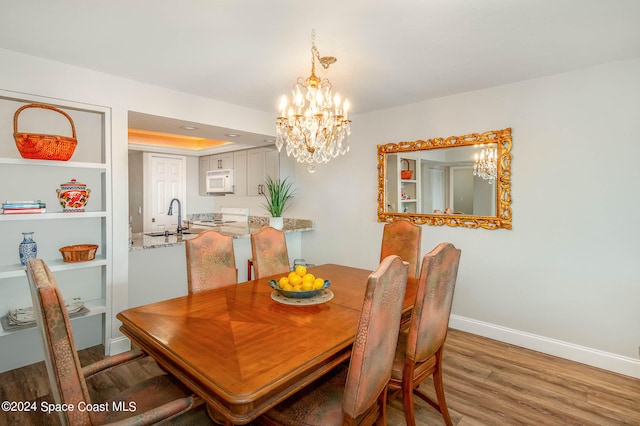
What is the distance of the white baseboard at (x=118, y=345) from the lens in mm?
2873

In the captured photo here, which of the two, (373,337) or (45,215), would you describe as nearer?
(373,337)

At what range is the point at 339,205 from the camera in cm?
435

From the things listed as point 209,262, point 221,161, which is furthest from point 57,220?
point 221,161

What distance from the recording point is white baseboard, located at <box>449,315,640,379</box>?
257cm

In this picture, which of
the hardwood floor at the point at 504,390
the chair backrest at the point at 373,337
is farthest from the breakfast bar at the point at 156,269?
the chair backrest at the point at 373,337

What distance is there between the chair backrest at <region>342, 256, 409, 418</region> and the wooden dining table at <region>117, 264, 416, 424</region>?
17 cm

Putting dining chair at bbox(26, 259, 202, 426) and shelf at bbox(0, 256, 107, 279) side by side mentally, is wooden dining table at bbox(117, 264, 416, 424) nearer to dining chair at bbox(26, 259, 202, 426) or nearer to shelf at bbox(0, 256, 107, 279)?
dining chair at bbox(26, 259, 202, 426)

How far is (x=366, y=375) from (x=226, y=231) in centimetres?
355

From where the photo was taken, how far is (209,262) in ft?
7.68

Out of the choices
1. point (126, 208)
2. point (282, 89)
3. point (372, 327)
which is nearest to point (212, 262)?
point (126, 208)

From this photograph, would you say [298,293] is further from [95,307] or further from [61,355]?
[95,307]

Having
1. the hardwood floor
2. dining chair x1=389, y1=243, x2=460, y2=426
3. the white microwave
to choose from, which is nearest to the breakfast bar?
the hardwood floor

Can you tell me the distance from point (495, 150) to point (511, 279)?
122 cm

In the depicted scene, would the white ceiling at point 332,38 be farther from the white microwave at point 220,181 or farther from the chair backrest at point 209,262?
the white microwave at point 220,181
